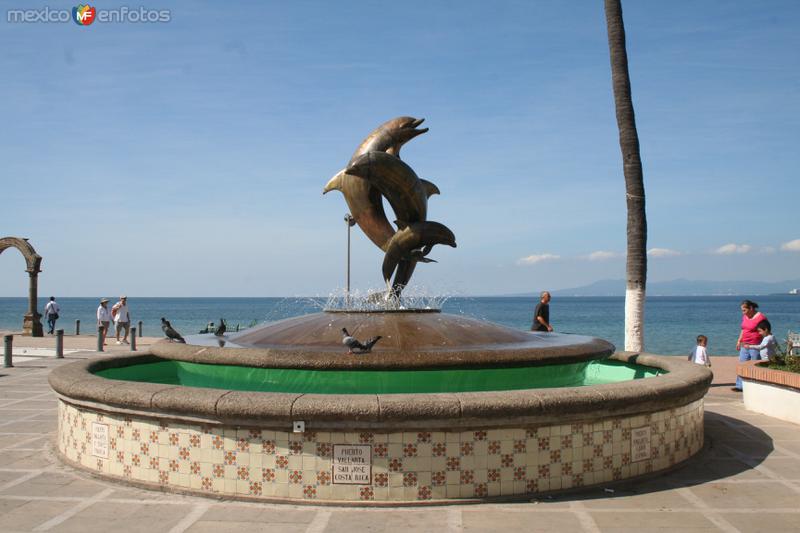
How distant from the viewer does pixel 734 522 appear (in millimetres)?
5418

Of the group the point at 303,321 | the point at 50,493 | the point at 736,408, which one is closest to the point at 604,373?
the point at 736,408

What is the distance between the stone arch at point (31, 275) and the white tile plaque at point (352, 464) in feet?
90.8

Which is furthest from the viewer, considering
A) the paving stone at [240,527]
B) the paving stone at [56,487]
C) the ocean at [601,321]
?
the ocean at [601,321]

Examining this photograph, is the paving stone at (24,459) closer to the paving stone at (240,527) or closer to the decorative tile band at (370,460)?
the decorative tile band at (370,460)

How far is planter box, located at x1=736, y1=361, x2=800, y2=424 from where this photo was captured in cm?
970

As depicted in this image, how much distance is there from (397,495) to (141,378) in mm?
5627

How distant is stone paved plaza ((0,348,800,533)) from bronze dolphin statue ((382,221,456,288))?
4913mm

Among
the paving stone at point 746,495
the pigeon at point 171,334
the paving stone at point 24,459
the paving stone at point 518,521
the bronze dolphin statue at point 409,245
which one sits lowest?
the paving stone at point 24,459

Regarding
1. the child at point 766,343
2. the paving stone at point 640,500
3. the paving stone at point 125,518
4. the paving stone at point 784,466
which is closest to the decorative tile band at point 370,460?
the paving stone at point 640,500

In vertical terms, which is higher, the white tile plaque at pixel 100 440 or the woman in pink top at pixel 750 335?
the woman in pink top at pixel 750 335

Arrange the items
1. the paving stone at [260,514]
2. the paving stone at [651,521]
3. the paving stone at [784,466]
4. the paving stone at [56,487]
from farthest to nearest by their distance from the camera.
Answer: the paving stone at [784,466] < the paving stone at [56,487] < the paving stone at [260,514] < the paving stone at [651,521]

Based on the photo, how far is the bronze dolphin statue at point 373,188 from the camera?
10.8 m

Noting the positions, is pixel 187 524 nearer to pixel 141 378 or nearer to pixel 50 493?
pixel 50 493

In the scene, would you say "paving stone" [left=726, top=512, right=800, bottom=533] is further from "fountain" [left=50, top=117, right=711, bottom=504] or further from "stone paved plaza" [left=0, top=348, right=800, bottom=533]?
"fountain" [left=50, top=117, right=711, bottom=504]
